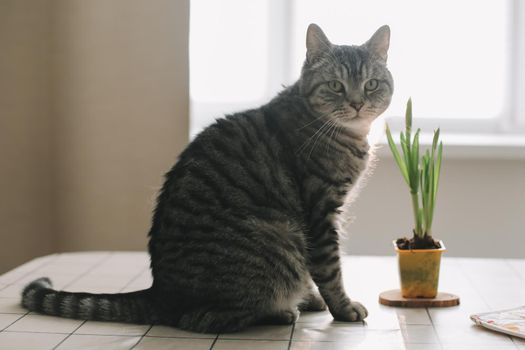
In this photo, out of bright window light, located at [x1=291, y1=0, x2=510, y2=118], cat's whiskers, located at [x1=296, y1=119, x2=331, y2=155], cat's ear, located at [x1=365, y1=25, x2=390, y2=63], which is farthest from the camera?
bright window light, located at [x1=291, y1=0, x2=510, y2=118]

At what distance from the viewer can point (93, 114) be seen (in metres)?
3.21

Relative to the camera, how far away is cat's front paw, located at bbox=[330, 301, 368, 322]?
6.26 ft

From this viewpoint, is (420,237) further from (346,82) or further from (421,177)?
(346,82)

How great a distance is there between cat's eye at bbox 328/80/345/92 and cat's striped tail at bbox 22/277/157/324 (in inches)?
28.0

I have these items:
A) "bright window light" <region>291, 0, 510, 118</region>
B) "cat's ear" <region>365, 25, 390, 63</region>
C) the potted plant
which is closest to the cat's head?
"cat's ear" <region>365, 25, 390, 63</region>

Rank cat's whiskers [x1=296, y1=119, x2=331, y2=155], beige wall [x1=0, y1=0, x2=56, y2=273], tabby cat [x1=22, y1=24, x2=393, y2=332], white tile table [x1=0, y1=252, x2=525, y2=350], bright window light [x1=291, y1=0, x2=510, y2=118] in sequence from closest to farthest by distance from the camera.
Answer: white tile table [x1=0, y1=252, x2=525, y2=350] → tabby cat [x1=22, y1=24, x2=393, y2=332] → cat's whiskers [x1=296, y1=119, x2=331, y2=155] → beige wall [x1=0, y1=0, x2=56, y2=273] → bright window light [x1=291, y1=0, x2=510, y2=118]

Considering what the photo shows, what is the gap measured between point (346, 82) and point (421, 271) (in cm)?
56

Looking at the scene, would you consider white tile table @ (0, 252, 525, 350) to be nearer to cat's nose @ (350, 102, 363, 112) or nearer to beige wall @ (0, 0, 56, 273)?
cat's nose @ (350, 102, 363, 112)

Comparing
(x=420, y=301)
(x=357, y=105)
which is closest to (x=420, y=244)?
(x=420, y=301)

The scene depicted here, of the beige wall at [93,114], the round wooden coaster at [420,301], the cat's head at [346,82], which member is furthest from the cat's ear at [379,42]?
the beige wall at [93,114]

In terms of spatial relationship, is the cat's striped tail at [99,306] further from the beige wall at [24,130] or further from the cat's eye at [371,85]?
the beige wall at [24,130]

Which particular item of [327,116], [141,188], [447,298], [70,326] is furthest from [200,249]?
[141,188]

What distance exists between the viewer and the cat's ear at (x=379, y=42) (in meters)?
2.07

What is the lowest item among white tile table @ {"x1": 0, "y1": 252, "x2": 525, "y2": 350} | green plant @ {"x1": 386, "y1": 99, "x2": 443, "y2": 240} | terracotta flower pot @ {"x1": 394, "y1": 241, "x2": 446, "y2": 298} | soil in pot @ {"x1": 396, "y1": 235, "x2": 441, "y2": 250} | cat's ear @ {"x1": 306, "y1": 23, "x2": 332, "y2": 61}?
white tile table @ {"x1": 0, "y1": 252, "x2": 525, "y2": 350}
